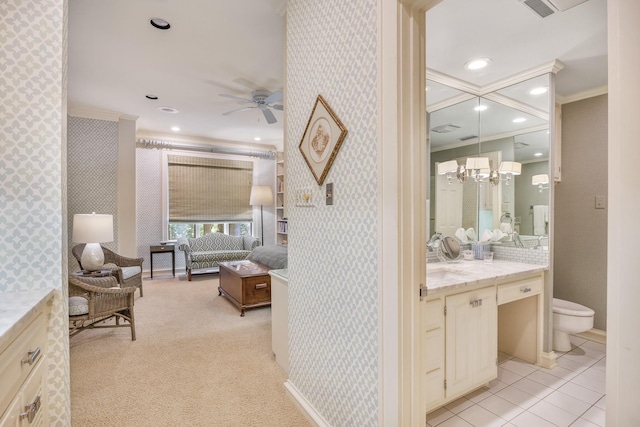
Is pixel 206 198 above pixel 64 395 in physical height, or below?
above

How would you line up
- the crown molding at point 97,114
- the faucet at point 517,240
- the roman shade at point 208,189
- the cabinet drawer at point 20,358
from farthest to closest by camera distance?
the roman shade at point 208,189, the crown molding at point 97,114, the faucet at point 517,240, the cabinet drawer at point 20,358

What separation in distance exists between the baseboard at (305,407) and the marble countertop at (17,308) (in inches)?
56.5

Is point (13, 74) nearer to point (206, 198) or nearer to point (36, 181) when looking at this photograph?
point (36, 181)

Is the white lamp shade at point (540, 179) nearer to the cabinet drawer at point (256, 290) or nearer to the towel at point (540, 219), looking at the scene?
the towel at point (540, 219)

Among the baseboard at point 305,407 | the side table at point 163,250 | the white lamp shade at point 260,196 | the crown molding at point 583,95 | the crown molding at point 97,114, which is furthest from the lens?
the white lamp shade at point 260,196

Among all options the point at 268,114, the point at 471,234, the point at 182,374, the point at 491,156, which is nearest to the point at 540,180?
the point at 491,156

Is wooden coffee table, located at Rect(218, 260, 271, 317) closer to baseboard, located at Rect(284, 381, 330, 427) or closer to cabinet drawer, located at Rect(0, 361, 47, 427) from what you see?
baseboard, located at Rect(284, 381, 330, 427)

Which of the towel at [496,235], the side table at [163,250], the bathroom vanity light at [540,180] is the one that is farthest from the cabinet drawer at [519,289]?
the side table at [163,250]

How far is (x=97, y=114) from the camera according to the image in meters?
4.69

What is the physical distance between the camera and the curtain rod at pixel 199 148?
592 centimetres

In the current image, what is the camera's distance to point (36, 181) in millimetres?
1372

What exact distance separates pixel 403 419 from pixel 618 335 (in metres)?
0.85

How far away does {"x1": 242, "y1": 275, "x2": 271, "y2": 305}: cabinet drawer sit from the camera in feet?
12.3

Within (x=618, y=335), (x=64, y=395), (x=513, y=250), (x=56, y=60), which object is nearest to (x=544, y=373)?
(x=513, y=250)
